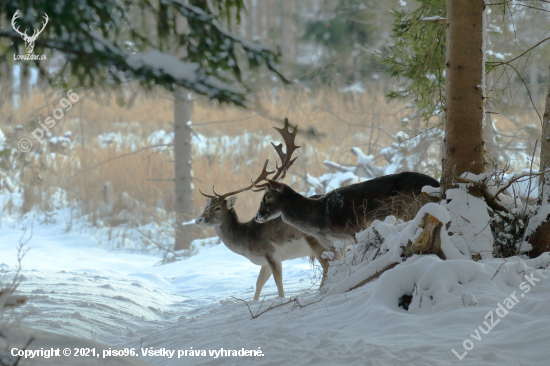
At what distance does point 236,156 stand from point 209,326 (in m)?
13.3

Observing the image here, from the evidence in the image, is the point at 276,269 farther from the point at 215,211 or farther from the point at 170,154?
the point at 170,154

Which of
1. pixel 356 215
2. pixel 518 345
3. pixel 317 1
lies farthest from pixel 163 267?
pixel 317 1

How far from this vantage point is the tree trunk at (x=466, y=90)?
524 centimetres

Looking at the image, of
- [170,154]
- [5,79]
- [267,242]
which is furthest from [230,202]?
[170,154]

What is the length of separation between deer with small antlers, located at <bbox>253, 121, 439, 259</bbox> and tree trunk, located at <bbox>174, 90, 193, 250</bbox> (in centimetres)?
538

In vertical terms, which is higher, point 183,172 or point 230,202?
point 183,172

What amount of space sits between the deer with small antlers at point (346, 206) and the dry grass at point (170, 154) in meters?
4.56

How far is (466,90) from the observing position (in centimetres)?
524

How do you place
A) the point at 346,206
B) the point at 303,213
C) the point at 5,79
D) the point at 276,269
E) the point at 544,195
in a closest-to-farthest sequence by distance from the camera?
the point at 5,79, the point at 544,195, the point at 346,206, the point at 303,213, the point at 276,269

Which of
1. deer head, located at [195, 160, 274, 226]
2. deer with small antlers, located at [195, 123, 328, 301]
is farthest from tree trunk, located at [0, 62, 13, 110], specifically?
deer head, located at [195, 160, 274, 226]

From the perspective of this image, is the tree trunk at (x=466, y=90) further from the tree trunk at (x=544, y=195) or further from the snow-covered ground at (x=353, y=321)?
the snow-covered ground at (x=353, y=321)

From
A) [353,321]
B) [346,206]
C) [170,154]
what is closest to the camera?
[353,321]

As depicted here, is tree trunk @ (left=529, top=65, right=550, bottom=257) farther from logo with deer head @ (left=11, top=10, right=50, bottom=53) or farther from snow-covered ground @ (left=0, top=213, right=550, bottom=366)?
logo with deer head @ (left=11, top=10, right=50, bottom=53)

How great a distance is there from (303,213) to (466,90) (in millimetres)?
2391
